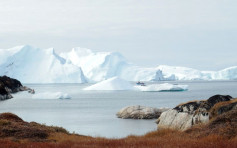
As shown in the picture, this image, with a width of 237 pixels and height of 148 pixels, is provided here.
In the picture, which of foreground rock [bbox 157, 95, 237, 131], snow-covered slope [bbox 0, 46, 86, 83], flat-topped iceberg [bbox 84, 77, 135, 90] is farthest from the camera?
snow-covered slope [bbox 0, 46, 86, 83]

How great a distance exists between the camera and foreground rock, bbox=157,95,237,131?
21.4m

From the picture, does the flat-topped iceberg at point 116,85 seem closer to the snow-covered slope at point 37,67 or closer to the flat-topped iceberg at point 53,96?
the flat-topped iceberg at point 53,96

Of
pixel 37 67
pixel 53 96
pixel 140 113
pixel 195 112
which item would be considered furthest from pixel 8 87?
pixel 195 112

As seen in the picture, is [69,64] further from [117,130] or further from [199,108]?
[199,108]

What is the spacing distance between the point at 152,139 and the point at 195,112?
9.33 meters

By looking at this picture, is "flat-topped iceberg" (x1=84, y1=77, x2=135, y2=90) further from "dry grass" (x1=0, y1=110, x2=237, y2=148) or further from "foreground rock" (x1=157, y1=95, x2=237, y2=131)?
"dry grass" (x1=0, y1=110, x2=237, y2=148)

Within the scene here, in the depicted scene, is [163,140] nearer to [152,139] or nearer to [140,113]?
[152,139]

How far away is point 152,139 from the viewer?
14266 millimetres

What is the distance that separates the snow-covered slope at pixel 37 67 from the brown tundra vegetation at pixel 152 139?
508ft

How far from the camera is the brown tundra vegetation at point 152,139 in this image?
1202cm

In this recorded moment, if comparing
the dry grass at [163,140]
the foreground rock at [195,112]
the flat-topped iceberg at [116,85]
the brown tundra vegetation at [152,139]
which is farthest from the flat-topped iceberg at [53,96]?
the dry grass at [163,140]

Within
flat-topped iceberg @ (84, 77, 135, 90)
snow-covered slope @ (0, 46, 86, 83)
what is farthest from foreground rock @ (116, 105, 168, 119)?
snow-covered slope @ (0, 46, 86, 83)

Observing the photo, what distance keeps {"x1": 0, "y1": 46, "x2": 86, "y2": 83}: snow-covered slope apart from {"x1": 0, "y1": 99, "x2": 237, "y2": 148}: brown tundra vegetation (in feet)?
508

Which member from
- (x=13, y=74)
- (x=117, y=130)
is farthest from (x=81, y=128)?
(x=13, y=74)
